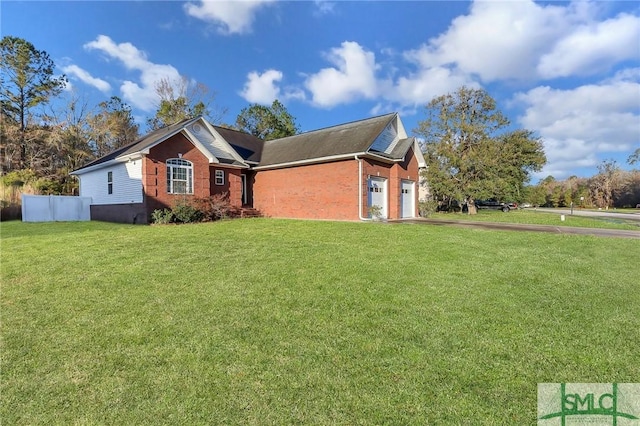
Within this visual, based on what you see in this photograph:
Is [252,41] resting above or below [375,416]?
above

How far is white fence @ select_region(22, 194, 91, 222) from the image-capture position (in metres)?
18.3

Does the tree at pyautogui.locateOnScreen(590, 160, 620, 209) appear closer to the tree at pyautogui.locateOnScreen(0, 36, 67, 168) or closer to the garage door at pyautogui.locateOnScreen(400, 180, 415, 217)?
the garage door at pyautogui.locateOnScreen(400, 180, 415, 217)

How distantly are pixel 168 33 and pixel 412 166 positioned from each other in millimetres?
16962

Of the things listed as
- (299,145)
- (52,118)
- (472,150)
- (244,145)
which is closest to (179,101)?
(52,118)

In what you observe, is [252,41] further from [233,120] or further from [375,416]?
[375,416]

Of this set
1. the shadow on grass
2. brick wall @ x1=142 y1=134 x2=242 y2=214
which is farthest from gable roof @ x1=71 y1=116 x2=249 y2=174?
the shadow on grass

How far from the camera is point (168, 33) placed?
59.7ft

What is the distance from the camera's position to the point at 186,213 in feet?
50.8

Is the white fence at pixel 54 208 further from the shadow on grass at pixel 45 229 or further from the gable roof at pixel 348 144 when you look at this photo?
the gable roof at pixel 348 144

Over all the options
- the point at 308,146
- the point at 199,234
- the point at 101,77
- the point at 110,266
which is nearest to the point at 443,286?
the point at 110,266

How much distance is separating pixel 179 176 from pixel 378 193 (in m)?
11.1

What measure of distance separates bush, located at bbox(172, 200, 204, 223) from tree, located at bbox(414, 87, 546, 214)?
21489 millimetres

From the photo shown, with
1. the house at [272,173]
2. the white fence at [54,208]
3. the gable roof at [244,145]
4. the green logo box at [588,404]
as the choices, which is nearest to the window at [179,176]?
the house at [272,173]

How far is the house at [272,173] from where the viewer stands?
1609 cm
